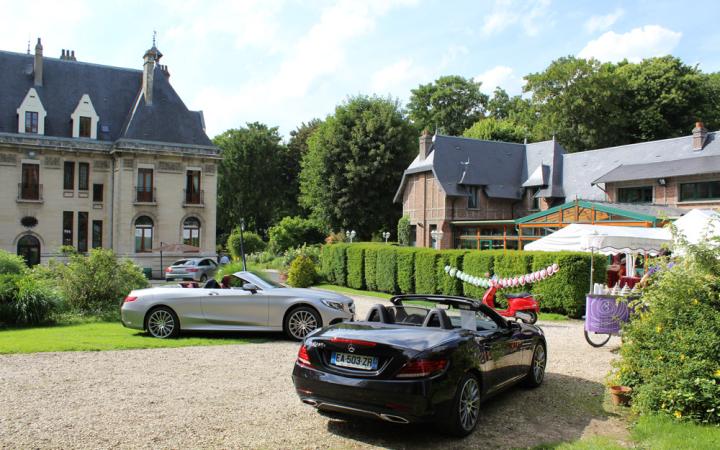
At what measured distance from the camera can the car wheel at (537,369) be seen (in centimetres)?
755

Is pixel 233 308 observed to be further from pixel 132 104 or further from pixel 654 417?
pixel 132 104

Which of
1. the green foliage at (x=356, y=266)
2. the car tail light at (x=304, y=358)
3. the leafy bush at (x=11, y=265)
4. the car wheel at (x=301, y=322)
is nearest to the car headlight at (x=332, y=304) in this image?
the car wheel at (x=301, y=322)

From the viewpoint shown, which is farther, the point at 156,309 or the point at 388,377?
the point at 156,309

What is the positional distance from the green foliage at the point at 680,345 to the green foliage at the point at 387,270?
1667cm

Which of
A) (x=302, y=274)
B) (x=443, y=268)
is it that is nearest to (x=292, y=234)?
(x=302, y=274)

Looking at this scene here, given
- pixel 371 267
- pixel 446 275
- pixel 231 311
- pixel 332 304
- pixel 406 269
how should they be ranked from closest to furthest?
pixel 231 311, pixel 332 304, pixel 446 275, pixel 406 269, pixel 371 267

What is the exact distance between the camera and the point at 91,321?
44.6ft

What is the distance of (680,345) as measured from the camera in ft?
20.1

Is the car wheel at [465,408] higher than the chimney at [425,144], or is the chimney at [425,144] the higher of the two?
the chimney at [425,144]

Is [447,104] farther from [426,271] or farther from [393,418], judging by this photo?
[393,418]

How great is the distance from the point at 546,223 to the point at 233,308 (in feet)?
82.1

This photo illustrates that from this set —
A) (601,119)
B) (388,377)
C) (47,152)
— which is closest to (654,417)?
(388,377)

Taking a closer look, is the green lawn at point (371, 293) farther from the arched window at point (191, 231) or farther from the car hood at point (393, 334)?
the arched window at point (191, 231)

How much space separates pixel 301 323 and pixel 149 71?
35565mm
